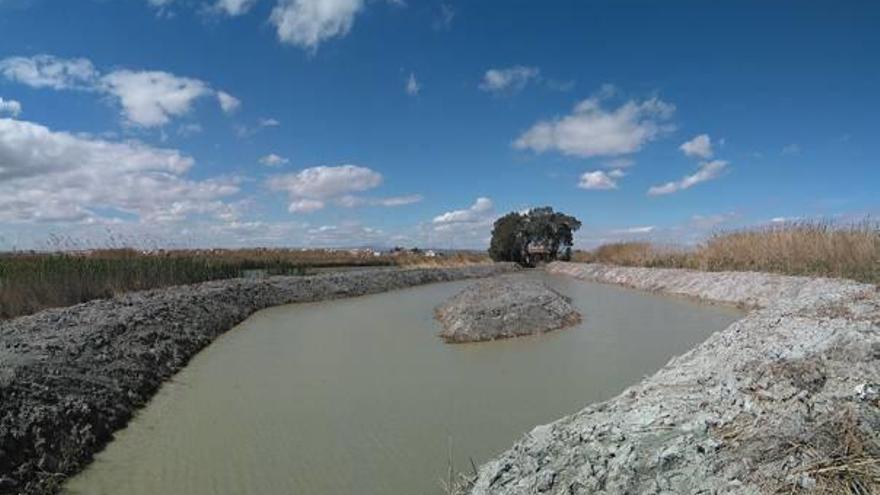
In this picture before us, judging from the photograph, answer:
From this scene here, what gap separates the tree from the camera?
50562mm

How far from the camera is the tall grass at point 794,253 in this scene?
1723 centimetres

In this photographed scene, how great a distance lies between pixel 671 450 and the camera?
3598 millimetres

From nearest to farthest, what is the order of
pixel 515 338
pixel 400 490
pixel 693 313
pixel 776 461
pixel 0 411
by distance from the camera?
pixel 776 461 → pixel 400 490 → pixel 0 411 → pixel 515 338 → pixel 693 313

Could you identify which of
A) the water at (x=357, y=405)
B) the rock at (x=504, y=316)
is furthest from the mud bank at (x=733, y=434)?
the rock at (x=504, y=316)

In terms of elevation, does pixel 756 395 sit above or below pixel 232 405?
above

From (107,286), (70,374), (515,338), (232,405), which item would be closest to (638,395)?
(232,405)

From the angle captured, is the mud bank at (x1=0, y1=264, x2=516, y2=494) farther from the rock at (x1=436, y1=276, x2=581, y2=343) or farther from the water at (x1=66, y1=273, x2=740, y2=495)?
the rock at (x1=436, y1=276, x2=581, y2=343)

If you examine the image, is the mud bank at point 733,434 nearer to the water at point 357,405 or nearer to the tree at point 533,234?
the water at point 357,405

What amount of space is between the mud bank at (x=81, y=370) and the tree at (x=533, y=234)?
36488 millimetres

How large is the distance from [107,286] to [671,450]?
17.7 metres

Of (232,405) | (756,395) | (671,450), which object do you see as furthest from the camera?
(232,405)

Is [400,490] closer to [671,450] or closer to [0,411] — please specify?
[671,450]

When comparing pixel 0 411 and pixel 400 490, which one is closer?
pixel 400 490

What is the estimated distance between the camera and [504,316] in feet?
42.4
